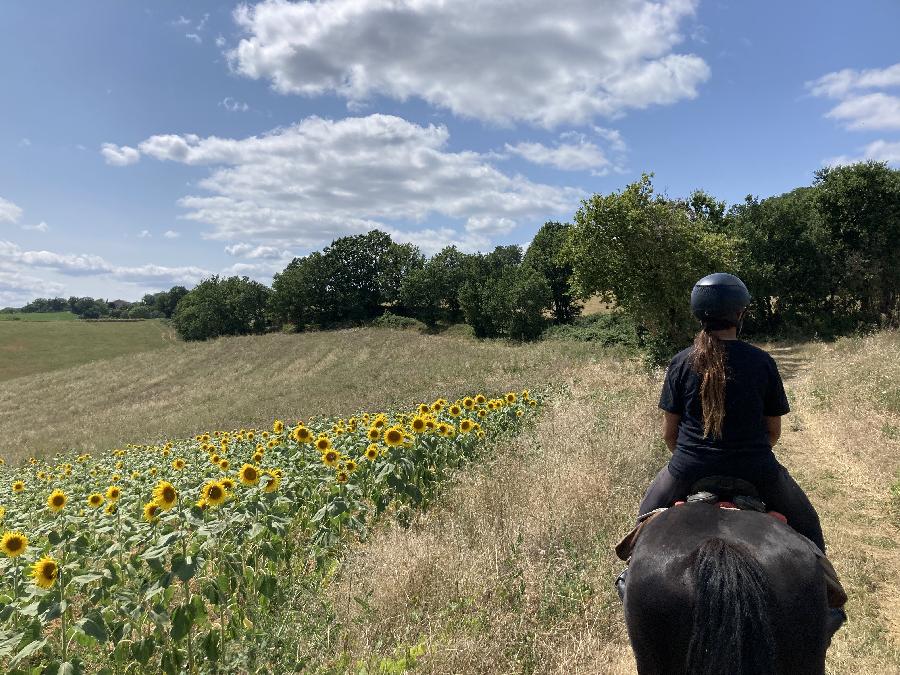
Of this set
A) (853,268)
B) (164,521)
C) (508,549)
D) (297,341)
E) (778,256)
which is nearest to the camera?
(164,521)

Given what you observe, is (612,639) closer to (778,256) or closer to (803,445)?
(803,445)

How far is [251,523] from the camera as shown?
4.29 meters

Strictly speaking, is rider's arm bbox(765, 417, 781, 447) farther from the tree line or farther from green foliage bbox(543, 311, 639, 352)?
green foliage bbox(543, 311, 639, 352)

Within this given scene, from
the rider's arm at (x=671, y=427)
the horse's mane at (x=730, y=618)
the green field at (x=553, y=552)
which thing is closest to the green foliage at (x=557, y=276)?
the green field at (x=553, y=552)

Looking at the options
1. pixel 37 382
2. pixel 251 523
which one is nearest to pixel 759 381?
pixel 251 523

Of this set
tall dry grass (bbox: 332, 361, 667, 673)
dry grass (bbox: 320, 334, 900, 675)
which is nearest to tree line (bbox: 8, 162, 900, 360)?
dry grass (bbox: 320, 334, 900, 675)

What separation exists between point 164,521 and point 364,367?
119 ft

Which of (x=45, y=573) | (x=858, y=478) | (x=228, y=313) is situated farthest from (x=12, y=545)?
(x=228, y=313)

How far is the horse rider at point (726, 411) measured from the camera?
3443 mm

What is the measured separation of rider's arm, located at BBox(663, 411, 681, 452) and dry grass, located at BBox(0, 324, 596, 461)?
15.7 m

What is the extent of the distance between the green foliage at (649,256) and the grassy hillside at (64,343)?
69103 mm

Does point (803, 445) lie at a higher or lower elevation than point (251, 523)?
lower

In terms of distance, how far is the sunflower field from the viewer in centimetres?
322

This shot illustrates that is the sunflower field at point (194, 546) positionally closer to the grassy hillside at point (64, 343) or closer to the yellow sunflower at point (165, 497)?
the yellow sunflower at point (165, 497)
